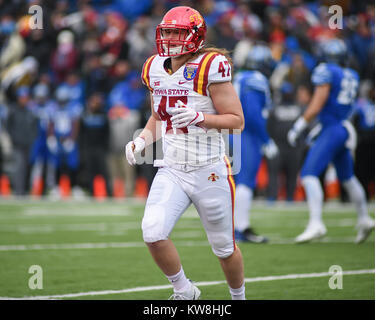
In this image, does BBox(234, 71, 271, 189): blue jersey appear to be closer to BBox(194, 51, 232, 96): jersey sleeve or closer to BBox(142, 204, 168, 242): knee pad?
BBox(194, 51, 232, 96): jersey sleeve

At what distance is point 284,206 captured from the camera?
1371 cm

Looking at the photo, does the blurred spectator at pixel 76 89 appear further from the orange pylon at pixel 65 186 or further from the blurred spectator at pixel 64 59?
the orange pylon at pixel 65 186

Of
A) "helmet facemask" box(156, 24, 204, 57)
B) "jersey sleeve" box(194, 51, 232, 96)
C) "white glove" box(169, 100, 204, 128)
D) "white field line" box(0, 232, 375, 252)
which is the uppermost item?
"helmet facemask" box(156, 24, 204, 57)

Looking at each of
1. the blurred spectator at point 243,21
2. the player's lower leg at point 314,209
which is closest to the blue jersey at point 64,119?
the blurred spectator at point 243,21

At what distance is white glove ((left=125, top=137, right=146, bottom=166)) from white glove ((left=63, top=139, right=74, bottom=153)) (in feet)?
38.1

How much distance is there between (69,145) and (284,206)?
16.2 ft

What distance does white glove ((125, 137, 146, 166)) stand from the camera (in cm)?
488

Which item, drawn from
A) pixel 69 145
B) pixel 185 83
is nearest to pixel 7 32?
pixel 69 145

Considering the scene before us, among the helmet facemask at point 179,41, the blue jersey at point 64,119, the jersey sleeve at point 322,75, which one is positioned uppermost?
the helmet facemask at point 179,41

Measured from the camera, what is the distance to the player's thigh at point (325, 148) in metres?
8.44

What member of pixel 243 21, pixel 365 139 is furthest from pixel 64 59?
pixel 365 139

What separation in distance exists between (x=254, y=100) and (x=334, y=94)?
2.79ft

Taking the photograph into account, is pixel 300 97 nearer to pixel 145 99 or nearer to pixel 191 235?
pixel 145 99

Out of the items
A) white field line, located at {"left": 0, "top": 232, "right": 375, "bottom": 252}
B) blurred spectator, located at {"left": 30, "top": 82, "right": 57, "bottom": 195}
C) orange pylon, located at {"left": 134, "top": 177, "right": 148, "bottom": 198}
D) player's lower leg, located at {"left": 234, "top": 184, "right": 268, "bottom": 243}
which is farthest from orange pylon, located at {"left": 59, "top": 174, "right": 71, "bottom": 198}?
player's lower leg, located at {"left": 234, "top": 184, "right": 268, "bottom": 243}
